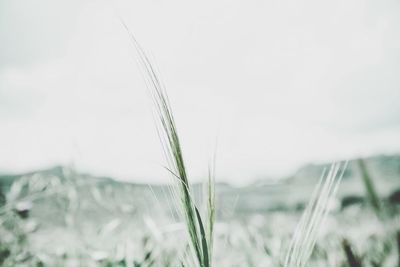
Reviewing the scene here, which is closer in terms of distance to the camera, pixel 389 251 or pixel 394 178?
pixel 389 251

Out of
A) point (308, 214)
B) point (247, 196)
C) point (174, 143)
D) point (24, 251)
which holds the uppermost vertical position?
point (174, 143)

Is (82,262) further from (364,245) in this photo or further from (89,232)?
(364,245)

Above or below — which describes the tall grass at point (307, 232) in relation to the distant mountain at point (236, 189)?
above

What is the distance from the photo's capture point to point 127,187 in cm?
231

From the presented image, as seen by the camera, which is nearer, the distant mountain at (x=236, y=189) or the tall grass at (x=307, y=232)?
the tall grass at (x=307, y=232)

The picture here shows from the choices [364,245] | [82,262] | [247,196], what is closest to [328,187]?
[82,262]

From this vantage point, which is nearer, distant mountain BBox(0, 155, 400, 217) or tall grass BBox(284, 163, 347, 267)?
tall grass BBox(284, 163, 347, 267)

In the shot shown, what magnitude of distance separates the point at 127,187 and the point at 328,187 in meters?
1.66

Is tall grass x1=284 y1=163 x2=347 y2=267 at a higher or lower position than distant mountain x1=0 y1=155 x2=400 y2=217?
higher

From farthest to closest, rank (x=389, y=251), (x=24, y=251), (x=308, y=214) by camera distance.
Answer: (x=389, y=251)
(x=24, y=251)
(x=308, y=214)

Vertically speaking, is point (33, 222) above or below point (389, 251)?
above

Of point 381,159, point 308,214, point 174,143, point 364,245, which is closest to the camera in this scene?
point 174,143

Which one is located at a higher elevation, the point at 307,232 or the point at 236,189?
the point at 307,232

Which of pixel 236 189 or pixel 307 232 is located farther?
pixel 236 189
